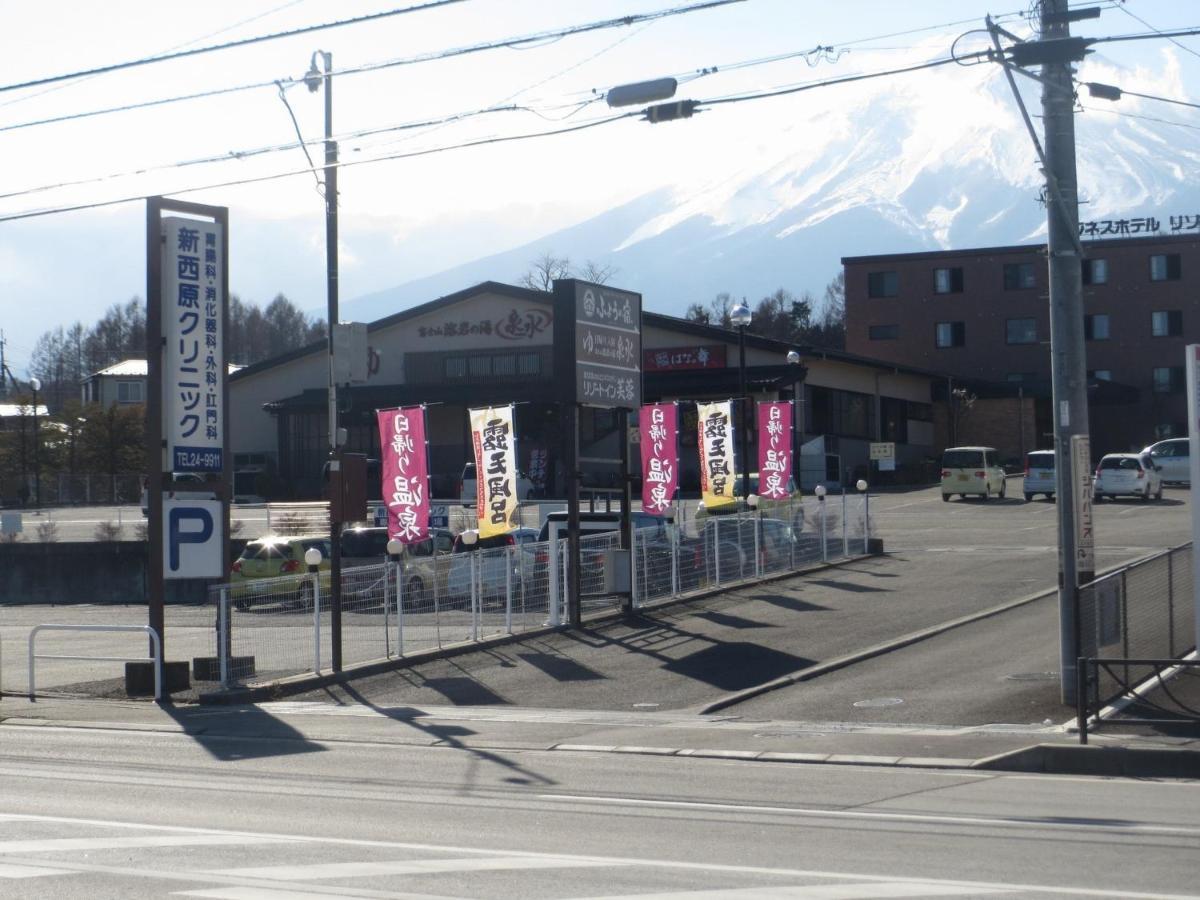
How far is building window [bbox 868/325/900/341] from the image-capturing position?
78.9m

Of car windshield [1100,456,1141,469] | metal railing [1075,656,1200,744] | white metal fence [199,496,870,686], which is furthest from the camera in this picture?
car windshield [1100,456,1141,469]

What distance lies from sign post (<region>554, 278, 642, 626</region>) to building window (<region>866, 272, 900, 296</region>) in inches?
2159

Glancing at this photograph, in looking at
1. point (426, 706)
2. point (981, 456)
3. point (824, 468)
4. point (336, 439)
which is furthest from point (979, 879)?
point (824, 468)

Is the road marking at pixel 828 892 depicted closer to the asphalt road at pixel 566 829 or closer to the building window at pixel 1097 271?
the asphalt road at pixel 566 829

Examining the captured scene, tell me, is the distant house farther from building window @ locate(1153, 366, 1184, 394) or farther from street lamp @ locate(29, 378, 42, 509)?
building window @ locate(1153, 366, 1184, 394)

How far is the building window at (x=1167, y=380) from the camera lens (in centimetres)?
7412

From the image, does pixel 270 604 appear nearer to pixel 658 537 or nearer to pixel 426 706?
pixel 426 706

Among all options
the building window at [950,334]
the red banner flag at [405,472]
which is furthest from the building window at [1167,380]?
the red banner flag at [405,472]

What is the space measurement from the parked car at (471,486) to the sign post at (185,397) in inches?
856

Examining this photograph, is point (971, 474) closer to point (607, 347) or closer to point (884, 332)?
point (607, 347)

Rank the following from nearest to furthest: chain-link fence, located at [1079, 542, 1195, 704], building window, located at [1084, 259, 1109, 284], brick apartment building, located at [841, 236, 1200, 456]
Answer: chain-link fence, located at [1079, 542, 1195, 704], brick apartment building, located at [841, 236, 1200, 456], building window, located at [1084, 259, 1109, 284]

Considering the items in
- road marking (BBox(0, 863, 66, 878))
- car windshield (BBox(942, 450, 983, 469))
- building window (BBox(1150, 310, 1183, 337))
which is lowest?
road marking (BBox(0, 863, 66, 878))

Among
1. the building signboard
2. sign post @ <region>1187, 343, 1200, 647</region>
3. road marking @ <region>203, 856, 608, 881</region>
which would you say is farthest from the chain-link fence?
the building signboard

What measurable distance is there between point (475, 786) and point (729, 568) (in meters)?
16.7
